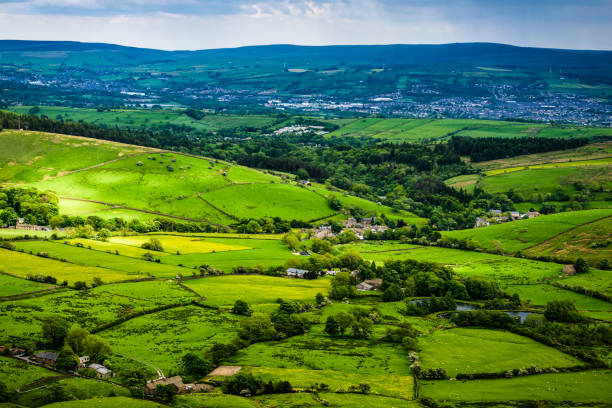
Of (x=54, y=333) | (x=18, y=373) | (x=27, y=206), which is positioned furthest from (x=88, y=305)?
(x=27, y=206)

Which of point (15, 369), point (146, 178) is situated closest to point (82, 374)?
point (15, 369)

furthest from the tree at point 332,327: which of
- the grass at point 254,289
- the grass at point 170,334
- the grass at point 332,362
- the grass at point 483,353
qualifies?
the grass at point 170,334

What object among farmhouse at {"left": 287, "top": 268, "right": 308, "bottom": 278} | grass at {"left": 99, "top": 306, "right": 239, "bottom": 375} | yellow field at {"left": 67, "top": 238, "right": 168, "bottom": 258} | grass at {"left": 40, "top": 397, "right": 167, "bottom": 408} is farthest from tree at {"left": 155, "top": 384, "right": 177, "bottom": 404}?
yellow field at {"left": 67, "top": 238, "right": 168, "bottom": 258}

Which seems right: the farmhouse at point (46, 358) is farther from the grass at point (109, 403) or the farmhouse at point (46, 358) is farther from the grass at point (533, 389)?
the grass at point (533, 389)

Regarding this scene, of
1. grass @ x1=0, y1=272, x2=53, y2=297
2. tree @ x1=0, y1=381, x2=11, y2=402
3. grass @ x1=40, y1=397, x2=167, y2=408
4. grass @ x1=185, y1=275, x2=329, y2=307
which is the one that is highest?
tree @ x1=0, y1=381, x2=11, y2=402

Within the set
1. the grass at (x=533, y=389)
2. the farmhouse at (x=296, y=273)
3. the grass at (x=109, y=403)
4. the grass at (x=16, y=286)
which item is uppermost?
the grass at (x=109, y=403)

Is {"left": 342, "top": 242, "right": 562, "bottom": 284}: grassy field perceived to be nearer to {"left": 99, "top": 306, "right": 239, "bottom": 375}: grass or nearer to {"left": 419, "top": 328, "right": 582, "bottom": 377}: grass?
{"left": 419, "top": 328, "right": 582, "bottom": 377}: grass

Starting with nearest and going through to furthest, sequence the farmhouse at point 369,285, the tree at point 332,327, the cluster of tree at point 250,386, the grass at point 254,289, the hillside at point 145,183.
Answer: the cluster of tree at point 250,386, the tree at point 332,327, the grass at point 254,289, the farmhouse at point 369,285, the hillside at point 145,183
